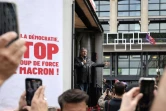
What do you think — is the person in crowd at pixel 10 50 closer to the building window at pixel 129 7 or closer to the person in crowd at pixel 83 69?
the person in crowd at pixel 83 69

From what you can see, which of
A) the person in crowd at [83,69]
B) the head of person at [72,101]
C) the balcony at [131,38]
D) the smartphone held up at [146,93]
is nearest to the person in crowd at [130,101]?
the smartphone held up at [146,93]

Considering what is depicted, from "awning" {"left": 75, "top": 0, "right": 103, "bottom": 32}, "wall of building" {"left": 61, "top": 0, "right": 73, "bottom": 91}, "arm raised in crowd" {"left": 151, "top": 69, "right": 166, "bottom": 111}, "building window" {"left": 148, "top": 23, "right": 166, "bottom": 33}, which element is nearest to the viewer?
"arm raised in crowd" {"left": 151, "top": 69, "right": 166, "bottom": 111}

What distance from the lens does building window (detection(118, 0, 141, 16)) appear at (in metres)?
52.6

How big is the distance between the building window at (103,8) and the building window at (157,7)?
16.9ft

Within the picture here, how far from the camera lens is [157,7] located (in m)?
52.8

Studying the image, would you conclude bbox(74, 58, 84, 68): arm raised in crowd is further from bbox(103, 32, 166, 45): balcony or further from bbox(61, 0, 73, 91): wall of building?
bbox(103, 32, 166, 45): balcony

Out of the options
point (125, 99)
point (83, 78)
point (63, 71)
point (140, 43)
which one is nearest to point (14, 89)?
point (63, 71)

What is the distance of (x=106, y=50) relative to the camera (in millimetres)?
50000

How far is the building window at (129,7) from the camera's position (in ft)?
172

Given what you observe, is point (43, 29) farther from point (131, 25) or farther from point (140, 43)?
point (131, 25)

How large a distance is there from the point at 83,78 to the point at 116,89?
135 inches

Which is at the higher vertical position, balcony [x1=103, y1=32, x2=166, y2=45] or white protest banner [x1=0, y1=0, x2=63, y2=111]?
balcony [x1=103, y1=32, x2=166, y2=45]

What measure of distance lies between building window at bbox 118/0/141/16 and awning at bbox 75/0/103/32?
41.0 m

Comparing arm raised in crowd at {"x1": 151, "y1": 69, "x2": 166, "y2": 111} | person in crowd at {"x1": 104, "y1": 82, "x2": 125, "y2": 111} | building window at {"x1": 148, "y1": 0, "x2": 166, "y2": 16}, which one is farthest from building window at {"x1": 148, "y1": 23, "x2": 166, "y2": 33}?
arm raised in crowd at {"x1": 151, "y1": 69, "x2": 166, "y2": 111}
